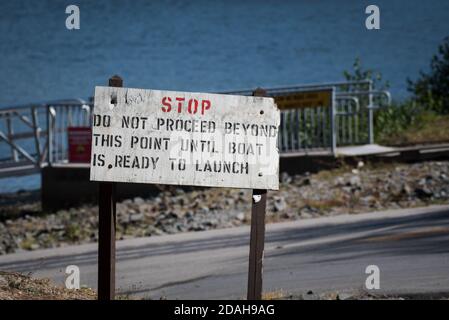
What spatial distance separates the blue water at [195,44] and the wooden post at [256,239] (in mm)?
37364

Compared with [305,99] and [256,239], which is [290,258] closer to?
[256,239]

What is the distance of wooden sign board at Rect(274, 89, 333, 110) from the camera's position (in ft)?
68.3

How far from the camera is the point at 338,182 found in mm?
18844

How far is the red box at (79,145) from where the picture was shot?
2108cm

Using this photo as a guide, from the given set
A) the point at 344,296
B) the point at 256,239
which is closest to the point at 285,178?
the point at 344,296

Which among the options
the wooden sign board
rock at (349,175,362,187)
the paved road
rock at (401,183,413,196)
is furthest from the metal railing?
the paved road

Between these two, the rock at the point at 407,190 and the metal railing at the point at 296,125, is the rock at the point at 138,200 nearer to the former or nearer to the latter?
the metal railing at the point at 296,125

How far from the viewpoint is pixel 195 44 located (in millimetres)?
59188

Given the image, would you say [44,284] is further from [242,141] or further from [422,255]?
[422,255]

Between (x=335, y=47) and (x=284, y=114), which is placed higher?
(x=335, y=47)

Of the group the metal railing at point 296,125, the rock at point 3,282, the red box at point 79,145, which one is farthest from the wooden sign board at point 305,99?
the rock at point 3,282

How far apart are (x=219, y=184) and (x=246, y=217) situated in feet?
31.4

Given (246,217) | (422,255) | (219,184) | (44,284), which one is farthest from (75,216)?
(219,184)

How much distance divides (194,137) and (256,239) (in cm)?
90
